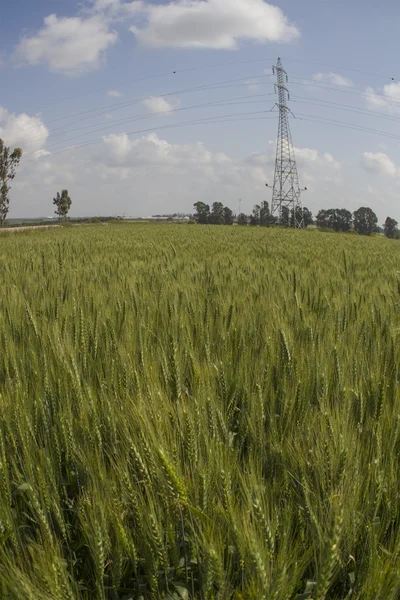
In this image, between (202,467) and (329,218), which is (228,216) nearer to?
(329,218)

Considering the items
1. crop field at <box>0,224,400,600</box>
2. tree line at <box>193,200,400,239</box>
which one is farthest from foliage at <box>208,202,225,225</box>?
crop field at <box>0,224,400,600</box>

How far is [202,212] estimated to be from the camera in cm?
9375

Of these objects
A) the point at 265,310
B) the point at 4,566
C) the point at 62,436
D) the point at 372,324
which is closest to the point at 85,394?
the point at 62,436

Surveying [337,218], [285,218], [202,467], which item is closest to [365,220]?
[337,218]

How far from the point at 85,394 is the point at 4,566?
0.59 meters

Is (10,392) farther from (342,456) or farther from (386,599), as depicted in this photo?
(386,599)

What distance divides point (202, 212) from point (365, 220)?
42.1 m

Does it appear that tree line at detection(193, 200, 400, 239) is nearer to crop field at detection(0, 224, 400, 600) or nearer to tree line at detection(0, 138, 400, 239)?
tree line at detection(0, 138, 400, 239)

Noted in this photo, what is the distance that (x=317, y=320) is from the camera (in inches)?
86.5

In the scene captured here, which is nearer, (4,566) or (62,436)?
(4,566)

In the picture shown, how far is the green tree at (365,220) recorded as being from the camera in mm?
106875

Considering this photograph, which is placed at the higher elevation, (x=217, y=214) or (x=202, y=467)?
(x=217, y=214)

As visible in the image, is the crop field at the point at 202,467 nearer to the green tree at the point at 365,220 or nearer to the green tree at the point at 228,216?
the green tree at the point at 228,216

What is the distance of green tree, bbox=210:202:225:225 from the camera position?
296ft
